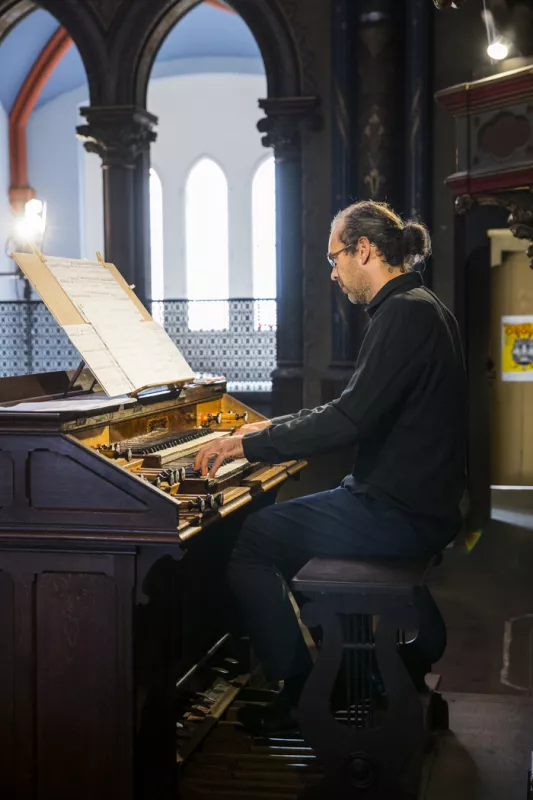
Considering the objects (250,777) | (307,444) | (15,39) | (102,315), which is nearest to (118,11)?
(102,315)

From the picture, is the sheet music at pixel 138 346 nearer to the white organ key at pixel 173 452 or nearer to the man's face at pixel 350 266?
the white organ key at pixel 173 452

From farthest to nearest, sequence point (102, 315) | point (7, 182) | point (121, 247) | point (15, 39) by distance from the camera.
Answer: point (7, 182), point (15, 39), point (121, 247), point (102, 315)

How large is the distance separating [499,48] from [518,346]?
385 cm

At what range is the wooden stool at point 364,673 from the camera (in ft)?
10.0

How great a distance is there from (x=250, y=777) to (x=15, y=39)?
14.2 metres

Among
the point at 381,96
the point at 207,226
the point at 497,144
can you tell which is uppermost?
the point at 207,226

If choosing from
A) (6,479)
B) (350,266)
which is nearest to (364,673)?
(6,479)

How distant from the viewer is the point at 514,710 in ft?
13.6

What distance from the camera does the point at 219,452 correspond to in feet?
10.9

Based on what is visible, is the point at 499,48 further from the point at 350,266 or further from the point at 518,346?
the point at 518,346

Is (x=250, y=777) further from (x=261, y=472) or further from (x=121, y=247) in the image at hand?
(x=121, y=247)

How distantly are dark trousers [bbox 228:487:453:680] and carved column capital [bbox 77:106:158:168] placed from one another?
228 inches

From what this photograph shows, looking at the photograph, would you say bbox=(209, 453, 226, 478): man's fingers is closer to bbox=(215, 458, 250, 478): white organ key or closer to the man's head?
bbox=(215, 458, 250, 478): white organ key

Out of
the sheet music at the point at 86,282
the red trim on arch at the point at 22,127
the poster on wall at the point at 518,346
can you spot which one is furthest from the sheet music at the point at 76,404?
the red trim on arch at the point at 22,127
